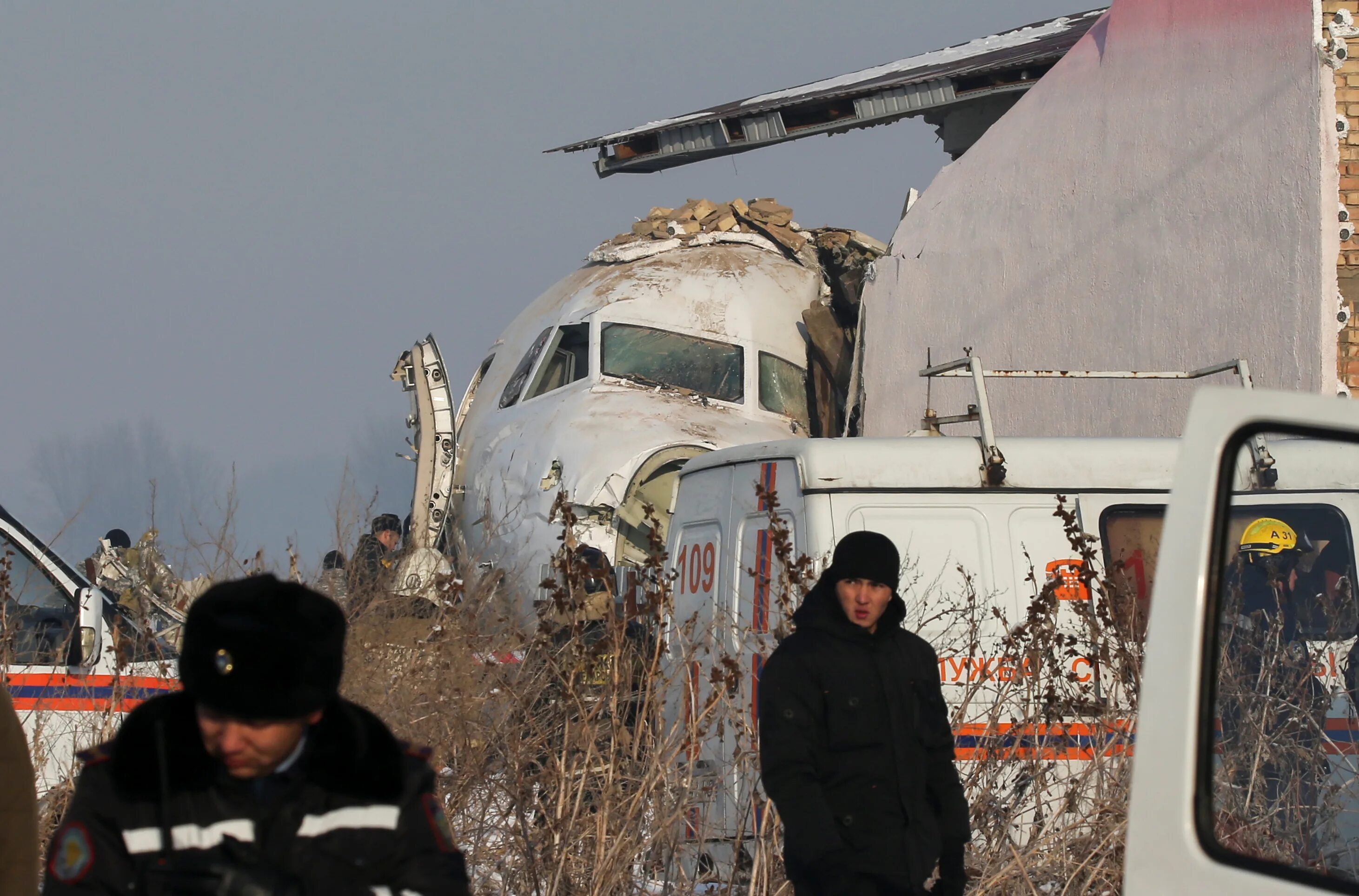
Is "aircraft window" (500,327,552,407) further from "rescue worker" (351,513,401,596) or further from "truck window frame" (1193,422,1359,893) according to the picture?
"truck window frame" (1193,422,1359,893)

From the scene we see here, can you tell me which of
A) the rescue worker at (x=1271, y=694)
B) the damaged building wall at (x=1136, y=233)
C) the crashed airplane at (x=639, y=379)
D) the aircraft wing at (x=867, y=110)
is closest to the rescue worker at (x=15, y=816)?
the rescue worker at (x=1271, y=694)

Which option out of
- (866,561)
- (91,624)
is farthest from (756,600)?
(91,624)

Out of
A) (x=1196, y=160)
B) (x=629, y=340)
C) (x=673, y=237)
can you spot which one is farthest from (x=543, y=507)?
(x=1196, y=160)

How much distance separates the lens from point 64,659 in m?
6.49

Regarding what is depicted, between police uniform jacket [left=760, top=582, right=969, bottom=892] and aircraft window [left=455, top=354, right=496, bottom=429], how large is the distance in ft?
32.4

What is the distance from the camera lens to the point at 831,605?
14.3ft

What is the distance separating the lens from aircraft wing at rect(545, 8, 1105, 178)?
14766 millimetres

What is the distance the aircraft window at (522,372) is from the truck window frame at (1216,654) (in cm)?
1104

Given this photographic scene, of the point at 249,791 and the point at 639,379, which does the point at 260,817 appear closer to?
the point at 249,791

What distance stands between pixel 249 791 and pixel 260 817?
44mm

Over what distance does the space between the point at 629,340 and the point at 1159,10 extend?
492cm

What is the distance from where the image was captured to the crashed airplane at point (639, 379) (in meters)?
11.3

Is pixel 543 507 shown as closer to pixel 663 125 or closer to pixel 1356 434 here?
pixel 663 125

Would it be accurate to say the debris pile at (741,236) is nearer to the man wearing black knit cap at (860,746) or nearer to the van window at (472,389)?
the van window at (472,389)
